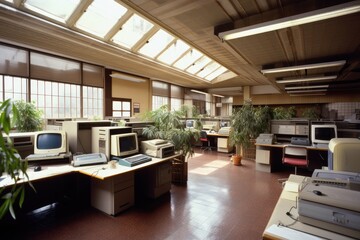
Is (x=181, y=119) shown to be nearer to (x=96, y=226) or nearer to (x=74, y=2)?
(x=96, y=226)

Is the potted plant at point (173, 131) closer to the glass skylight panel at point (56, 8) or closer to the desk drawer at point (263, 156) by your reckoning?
the desk drawer at point (263, 156)

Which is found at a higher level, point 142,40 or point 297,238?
point 142,40

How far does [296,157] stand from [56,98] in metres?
6.78

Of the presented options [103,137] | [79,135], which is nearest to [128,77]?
[79,135]

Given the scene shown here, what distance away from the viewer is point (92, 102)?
6.99 metres

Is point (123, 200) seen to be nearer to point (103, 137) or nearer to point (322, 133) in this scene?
point (103, 137)

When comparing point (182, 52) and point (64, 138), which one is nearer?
point (64, 138)

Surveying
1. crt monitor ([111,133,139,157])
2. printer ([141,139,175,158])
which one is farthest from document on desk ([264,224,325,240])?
crt monitor ([111,133,139,157])

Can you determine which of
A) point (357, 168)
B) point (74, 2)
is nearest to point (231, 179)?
point (357, 168)

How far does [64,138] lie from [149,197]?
5.57ft

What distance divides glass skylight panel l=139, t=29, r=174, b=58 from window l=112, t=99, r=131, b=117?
2.58m

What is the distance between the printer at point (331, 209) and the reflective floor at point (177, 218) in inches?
52.0

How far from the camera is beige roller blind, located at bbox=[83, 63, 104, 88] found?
21.8 feet

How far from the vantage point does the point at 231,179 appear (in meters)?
4.54
